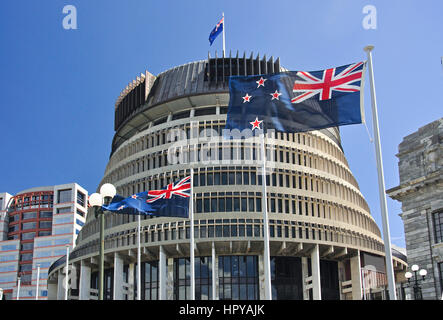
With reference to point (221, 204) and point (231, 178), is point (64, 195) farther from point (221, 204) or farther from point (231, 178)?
point (221, 204)

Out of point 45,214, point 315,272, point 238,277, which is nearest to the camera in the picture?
point 315,272

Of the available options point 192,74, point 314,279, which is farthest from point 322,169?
point 192,74

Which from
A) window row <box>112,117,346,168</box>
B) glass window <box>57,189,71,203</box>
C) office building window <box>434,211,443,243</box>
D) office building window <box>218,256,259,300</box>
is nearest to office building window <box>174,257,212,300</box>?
office building window <box>218,256,259,300</box>

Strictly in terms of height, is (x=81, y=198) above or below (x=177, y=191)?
above

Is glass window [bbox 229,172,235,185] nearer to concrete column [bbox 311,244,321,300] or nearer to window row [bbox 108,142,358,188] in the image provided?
window row [bbox 108,142,358,188]

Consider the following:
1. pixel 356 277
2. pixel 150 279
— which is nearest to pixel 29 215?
pixel 150 279

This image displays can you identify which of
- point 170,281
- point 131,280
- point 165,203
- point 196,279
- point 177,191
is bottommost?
point 170,281

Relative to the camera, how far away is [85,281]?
8056 cm

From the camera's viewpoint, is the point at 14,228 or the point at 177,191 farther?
the point at 14,228

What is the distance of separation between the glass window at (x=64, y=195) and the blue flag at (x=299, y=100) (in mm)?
141411

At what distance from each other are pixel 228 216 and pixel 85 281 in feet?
81.5

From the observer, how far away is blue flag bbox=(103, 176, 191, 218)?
39.5m

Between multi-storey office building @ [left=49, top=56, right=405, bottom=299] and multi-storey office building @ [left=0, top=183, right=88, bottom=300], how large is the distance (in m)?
75.8
